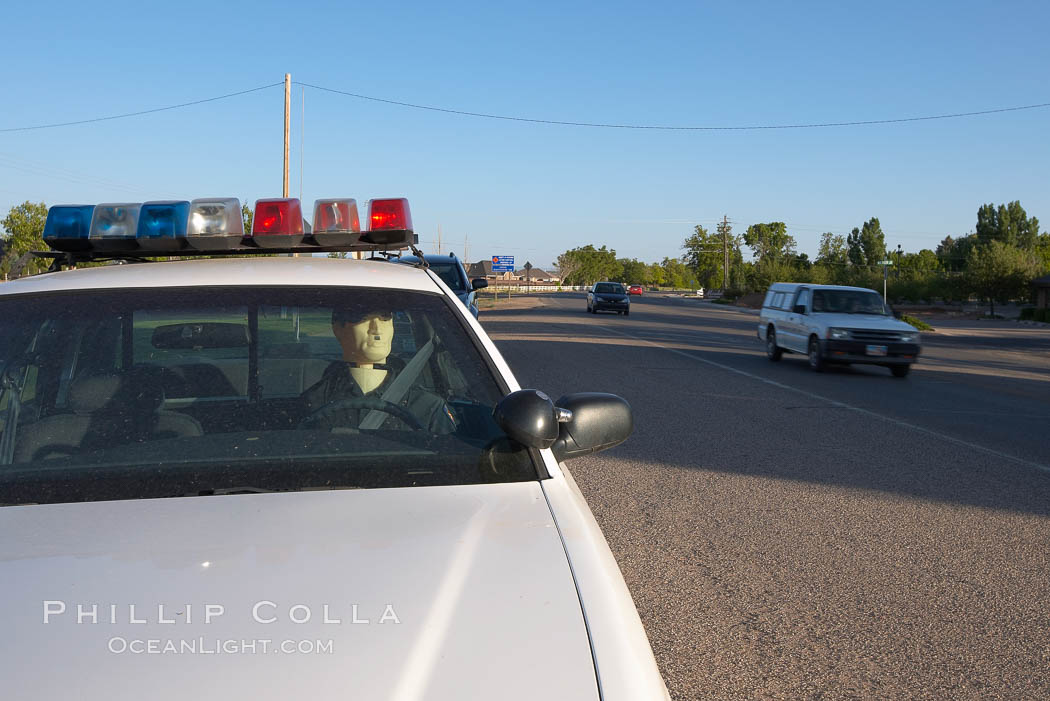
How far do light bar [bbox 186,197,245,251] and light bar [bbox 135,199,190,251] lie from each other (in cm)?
3

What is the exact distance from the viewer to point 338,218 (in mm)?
3469

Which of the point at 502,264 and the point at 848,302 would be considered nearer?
the point at 848,302

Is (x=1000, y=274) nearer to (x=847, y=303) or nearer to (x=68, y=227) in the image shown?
(x=847, y=303)

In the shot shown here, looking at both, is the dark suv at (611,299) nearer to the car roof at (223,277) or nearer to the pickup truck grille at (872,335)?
the pickup truck grille at (872,335)

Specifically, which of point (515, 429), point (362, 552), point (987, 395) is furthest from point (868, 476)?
point (987, 395)

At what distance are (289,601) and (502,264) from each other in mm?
55582

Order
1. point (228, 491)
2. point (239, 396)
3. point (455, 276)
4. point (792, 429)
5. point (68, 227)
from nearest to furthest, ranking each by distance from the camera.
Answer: point (228, 491) → point (239, 396) → point (68, 227) → point (792, 429) → point (455, 276)

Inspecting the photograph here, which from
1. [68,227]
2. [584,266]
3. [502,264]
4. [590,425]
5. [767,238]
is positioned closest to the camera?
[590,425]

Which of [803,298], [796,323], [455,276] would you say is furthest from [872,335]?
[455,276]

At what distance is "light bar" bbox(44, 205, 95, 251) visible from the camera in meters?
3.28

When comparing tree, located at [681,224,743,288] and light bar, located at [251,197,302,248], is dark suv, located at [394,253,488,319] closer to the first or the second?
light bar, located at [251,197,302,248]

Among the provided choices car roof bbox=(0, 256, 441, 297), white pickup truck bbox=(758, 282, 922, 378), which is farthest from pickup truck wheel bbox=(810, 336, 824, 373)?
car roof bbox=(0, 256, 441, 297)

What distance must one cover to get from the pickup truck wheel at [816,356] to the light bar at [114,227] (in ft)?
51.0

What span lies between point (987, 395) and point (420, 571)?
1471cm
